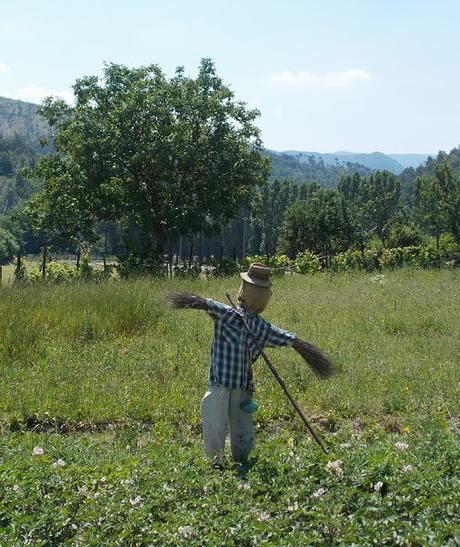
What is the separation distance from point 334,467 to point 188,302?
1642mm

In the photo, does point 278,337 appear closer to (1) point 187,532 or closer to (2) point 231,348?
(2) point 231,348

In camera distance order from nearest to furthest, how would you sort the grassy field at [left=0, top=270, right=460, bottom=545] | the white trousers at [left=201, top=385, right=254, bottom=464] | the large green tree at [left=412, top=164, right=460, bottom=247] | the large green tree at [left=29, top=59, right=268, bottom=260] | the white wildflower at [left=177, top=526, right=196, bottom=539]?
1. the white wildflower at [left=177, top=526, right=196, bottom=539]
2. the grassy field at [left=0, top=270, right=460, bottom=545]
3. the white trousers at [left=201, top=385, right=254, bottom=464]
4. the large green tree at [left=29, top=59, right=268, bottom=260]
5. the large green tree at [left=412, top=164, right=460, bottom=247]

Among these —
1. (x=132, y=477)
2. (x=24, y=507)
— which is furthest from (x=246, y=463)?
(x=24, y=507)

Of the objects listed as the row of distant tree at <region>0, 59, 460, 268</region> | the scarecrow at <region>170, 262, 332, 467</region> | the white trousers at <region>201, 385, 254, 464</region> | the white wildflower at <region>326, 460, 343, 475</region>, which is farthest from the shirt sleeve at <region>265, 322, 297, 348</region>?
the row of distant tree at <region>0, 59, 460, 268</region>

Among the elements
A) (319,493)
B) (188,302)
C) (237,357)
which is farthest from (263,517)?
(188,302)

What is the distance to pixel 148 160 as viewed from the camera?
21297mm

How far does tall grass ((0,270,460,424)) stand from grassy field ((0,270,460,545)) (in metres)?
0.03

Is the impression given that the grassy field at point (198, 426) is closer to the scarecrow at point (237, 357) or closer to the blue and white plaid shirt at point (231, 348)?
the scarecrow at point (237, 357)

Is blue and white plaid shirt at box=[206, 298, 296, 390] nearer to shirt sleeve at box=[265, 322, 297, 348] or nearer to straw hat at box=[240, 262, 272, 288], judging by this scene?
shirt sleeve at box=[265, 322, 297, 348]

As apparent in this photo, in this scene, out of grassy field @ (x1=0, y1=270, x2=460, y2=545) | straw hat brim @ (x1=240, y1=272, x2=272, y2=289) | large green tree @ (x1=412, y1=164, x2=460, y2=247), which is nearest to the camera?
grassy field @ (x1=0, y1=270, x2=460, y2=545)

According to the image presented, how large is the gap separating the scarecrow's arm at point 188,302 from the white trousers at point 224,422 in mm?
614

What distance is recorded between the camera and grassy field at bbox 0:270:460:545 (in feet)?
11.5

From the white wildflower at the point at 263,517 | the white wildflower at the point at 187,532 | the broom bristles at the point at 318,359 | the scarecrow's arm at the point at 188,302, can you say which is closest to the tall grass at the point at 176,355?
the broom bristles at the point at 318,359

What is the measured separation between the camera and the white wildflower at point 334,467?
3.86 meters
